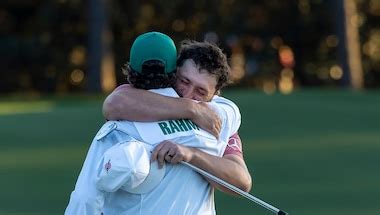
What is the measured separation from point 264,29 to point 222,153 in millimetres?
37058

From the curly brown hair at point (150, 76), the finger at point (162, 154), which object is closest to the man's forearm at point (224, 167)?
the finger at point (162, 154)

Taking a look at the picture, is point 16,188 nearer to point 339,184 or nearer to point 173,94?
point 339,184

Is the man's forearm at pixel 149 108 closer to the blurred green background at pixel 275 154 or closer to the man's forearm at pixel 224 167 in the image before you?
the man's forearm at pixel 224 167

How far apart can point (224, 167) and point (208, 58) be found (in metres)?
0.38

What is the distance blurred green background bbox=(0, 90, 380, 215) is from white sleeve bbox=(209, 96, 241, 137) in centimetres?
581

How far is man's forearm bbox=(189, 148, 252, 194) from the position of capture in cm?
403

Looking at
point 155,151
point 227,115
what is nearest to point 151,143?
point 155,151

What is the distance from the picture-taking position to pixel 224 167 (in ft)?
13.5

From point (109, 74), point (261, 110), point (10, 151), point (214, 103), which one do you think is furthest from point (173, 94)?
point (109, 74)

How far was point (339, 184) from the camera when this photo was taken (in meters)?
11.7

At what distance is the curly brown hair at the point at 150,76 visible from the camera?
13.1 ft

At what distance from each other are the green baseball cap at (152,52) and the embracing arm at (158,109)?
0.11m

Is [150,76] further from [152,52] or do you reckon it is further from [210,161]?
[210,161]

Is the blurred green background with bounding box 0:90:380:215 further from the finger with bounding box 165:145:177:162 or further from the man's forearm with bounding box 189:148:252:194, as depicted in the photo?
the finger with bounding box 165:145:177:162
